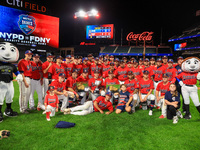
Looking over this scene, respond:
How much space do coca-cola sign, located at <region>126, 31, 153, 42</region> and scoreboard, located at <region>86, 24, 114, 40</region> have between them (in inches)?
198

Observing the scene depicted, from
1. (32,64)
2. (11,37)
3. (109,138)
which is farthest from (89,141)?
(11,37)

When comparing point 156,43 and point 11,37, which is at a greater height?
point 156,43

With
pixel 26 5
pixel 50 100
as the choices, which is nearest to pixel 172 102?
pixel 50 100

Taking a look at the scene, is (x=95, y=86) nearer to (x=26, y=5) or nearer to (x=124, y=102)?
(x=124, y=102)

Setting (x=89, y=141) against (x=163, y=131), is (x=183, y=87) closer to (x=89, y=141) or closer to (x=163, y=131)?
(x=163, y=131)

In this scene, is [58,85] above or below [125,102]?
above

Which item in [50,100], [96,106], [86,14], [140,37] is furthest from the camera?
[86,14]

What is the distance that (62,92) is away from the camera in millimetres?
5840

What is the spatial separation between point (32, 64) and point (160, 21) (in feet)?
126

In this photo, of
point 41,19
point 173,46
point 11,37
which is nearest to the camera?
point 11,37

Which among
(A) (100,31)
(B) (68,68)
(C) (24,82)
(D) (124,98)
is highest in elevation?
(A) (100,31)

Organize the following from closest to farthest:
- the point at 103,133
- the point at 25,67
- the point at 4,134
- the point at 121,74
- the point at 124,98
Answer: the point at 4,134, the point at 103,133, the point at 25,67, the point at 124,98, the point at 121,74

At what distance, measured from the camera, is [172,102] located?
192 inches

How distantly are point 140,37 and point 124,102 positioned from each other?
106 feet
